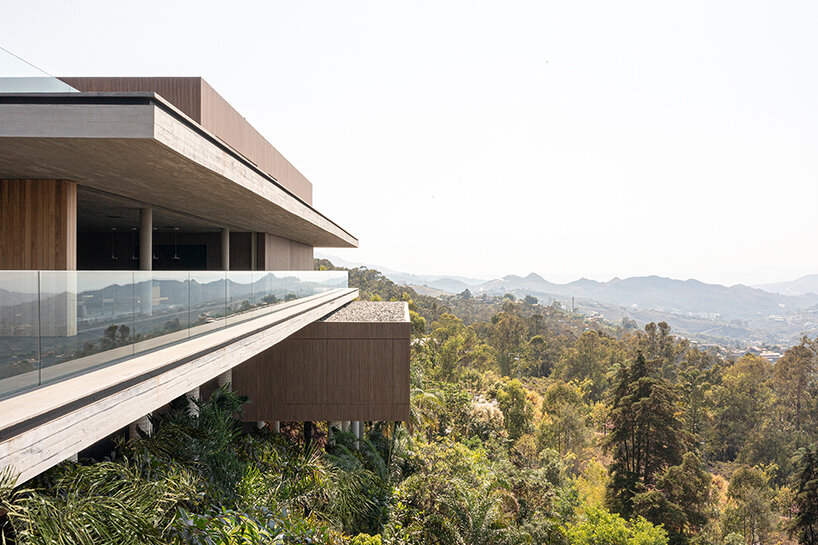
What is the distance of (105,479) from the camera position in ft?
17.8

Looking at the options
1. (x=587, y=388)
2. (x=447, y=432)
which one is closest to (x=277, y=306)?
(x=447, y=432)

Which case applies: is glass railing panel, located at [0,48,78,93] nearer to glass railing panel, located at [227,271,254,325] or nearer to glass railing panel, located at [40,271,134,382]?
glass railing panel, located at [40,271,134,382]

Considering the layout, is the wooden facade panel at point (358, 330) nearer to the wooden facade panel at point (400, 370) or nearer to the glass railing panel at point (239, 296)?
the wooden facade panel at point (400, 370)

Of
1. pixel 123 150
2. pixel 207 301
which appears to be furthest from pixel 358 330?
pixel 123 150

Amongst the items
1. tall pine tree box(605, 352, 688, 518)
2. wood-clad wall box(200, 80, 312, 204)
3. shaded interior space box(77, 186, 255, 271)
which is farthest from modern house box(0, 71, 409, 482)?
tall pine tree box(605, 352, 688, 518)

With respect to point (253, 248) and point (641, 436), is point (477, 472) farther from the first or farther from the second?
point (641, 436)

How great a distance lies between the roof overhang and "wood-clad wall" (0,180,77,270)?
1.19ft

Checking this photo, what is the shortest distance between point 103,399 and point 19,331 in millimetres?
982

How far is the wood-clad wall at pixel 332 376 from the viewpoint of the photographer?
13.3 metres

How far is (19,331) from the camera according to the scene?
3.68m

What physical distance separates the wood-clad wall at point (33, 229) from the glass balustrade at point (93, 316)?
224 centimetres

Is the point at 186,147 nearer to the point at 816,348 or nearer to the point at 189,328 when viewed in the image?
the point at 189,328

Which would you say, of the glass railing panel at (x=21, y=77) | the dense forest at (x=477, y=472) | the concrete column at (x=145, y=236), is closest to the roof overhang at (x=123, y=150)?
the glass railing panel at (x=21, y=77)

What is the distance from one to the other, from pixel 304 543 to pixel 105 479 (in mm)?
4260
